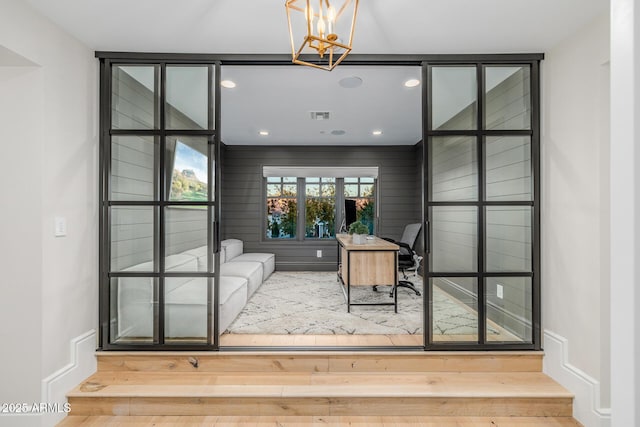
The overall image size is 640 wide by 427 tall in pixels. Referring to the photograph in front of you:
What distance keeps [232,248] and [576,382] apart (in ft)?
15.5

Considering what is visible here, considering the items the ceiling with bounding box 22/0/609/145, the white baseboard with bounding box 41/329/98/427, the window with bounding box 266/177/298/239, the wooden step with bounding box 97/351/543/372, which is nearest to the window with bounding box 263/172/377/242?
the window with bounding box 266/177/298/239

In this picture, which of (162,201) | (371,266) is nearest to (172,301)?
(162,201)

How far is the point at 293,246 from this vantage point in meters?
6.39

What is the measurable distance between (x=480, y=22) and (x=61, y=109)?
2.82 metres

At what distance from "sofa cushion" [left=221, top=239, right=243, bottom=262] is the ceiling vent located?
246 centimetres

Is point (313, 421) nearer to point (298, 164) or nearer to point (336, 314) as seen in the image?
point (336, 314)

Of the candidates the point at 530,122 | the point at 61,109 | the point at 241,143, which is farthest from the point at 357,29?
→ the point at 241,143

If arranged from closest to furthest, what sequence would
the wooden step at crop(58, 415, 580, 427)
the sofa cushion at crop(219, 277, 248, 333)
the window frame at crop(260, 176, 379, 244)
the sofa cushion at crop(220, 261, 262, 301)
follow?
the wooden step at crop(58, 415, 580, 427)
the sofa cushion at crop(219, 277, 248, 333)
the sofa cushion at crop(220, 261, 262, 301)
the window frame at crop(260, 176, 379, 244)

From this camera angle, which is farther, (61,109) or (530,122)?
(530,122)

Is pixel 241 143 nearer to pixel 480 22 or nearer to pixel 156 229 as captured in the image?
pixel 156 229

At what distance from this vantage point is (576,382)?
84.9 inches

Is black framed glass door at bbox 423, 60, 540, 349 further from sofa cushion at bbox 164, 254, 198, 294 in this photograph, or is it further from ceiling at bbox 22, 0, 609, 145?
sofa cushion at bbox 164, 254, 198, 294

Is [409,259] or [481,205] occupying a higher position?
[481,205]

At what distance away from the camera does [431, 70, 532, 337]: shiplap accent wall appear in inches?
99.3
